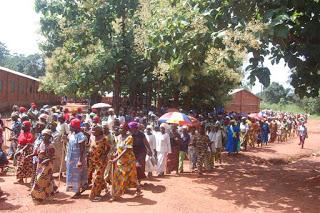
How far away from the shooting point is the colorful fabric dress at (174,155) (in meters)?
11.7

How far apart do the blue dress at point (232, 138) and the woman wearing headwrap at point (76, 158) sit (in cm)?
972

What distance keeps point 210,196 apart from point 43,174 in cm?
360

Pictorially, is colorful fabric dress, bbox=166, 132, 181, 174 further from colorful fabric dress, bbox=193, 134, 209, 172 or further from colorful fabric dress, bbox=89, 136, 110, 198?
colorful fabric dress, bbox=89, 136, 110, 198

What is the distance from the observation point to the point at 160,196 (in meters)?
8.48

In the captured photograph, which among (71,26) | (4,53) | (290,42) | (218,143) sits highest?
(4,53)

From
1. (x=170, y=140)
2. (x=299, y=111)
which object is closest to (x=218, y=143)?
(x=170, y=140)

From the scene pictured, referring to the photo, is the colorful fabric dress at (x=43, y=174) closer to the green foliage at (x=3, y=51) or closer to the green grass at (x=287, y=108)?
the green grass at (x=287, y=108)

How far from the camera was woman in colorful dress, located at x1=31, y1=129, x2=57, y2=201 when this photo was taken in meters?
7.53

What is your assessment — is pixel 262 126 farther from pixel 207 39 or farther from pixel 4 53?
pixel 4 53

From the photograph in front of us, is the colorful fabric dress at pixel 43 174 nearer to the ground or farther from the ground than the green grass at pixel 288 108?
nearer to the ground

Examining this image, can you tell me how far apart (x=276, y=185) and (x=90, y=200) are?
522 centimetres

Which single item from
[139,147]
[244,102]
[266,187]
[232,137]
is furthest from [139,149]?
[244,102]

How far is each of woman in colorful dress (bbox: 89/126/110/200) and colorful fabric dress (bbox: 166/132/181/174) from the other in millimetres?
3981

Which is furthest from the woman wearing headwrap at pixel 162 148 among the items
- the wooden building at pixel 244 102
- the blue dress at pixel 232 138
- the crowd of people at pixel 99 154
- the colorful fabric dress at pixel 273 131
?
the wooden building at pixel 244 102
